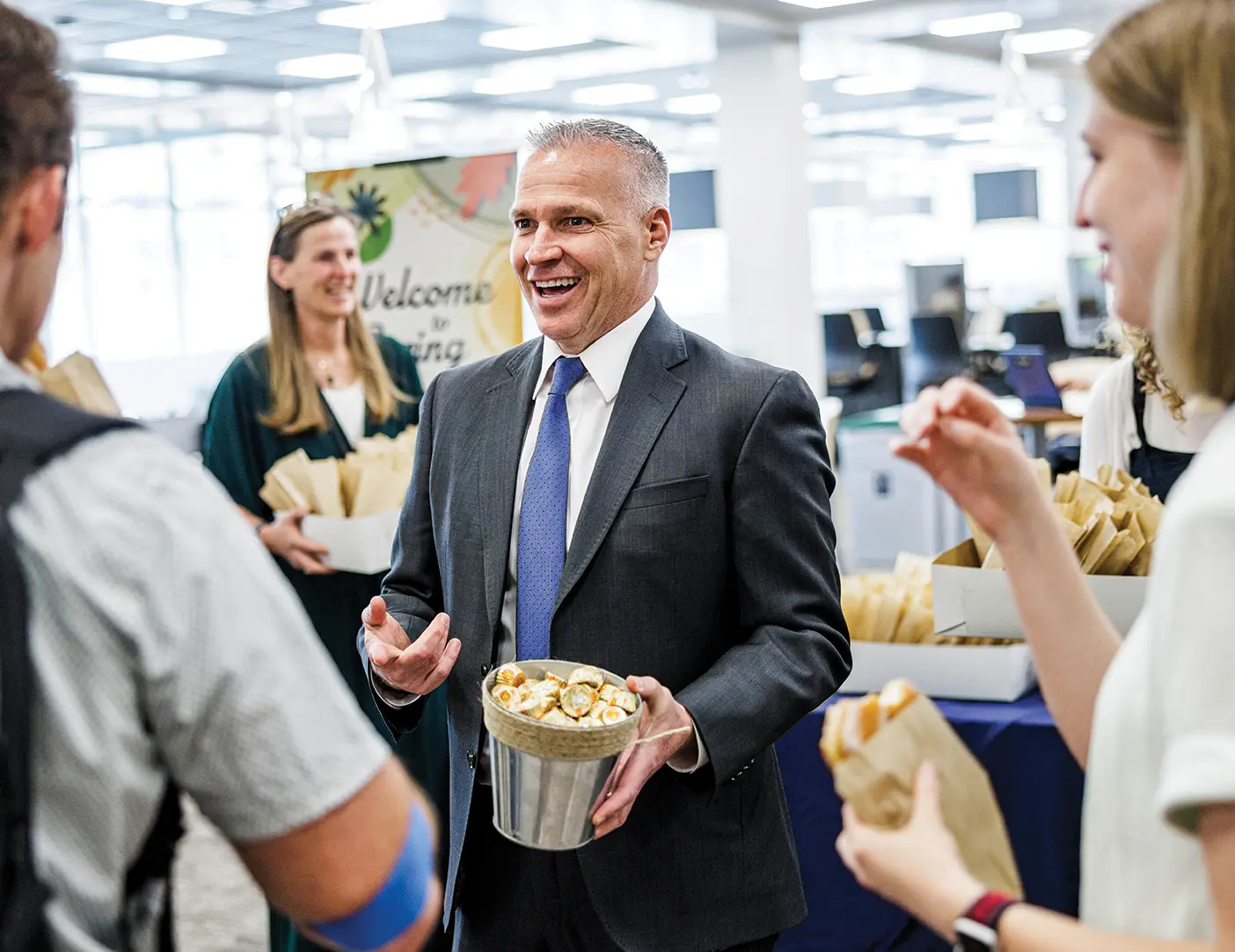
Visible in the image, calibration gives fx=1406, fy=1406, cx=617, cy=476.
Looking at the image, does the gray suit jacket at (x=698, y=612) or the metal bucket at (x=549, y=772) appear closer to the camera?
the metal bucket at (x=549, y=772)

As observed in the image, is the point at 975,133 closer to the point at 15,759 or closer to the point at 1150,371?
the point at 1150,371

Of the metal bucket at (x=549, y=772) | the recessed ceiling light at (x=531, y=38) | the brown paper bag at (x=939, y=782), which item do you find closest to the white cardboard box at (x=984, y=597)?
the metal bucket at (x=549, y=772)

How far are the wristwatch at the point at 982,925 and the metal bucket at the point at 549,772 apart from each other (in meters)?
0.54

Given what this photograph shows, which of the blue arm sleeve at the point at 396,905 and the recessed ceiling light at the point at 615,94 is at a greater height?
the recessed ceiling light at the point at 615,94

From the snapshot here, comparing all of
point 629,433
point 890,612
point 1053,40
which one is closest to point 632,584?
point 629,433

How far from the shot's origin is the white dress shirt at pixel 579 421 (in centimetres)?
192

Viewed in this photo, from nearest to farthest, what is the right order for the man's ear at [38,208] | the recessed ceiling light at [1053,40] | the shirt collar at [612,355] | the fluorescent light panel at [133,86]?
the man's ear at [38,208] < the shirt collar at [612,355] < the recessed ceiling light at [1053,40] < the fluorescent light panel at [133,86]

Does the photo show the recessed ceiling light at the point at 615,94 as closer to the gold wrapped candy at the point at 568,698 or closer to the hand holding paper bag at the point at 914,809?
the gold wrapped candy at the point at 568,698

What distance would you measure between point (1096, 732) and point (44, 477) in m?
0.73

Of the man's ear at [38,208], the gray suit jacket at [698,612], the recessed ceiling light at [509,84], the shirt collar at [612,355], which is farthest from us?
the recessed ceiling light at [509,84]

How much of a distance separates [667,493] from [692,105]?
54.4 feet

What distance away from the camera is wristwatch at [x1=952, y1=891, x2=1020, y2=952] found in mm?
1008


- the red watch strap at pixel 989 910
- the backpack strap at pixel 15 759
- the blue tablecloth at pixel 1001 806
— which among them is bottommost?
the blue tablecloth at pixel 1001 806

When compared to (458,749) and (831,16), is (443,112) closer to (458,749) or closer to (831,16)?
(831,16)
